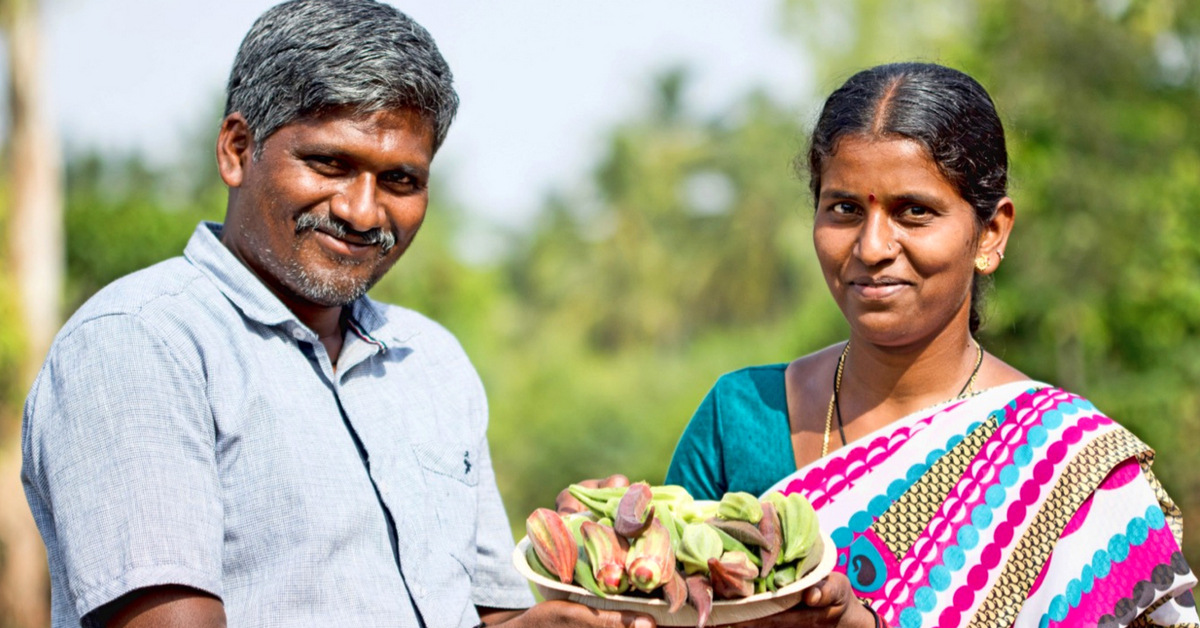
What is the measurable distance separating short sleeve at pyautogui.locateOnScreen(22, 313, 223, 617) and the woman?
1.60 metres

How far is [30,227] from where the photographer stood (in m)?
14.4

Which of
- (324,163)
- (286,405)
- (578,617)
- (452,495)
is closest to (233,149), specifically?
(324,163)

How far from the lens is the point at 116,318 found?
279cm

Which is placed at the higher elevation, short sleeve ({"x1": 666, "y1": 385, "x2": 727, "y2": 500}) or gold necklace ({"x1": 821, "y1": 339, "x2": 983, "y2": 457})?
gold necklace ({"x1": 821, "y1": 339, "x2": 983, "y2": 457})

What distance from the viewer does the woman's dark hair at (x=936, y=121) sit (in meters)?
3.14

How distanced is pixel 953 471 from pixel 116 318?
2.21 metres

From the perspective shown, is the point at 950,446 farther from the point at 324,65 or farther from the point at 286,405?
the point at 324,65

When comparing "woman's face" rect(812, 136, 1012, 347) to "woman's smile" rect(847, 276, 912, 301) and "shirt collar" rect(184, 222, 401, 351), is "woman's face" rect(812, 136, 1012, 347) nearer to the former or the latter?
"woman's smile" rect(847, 276, 912, 301)

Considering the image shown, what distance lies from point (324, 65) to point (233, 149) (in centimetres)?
38

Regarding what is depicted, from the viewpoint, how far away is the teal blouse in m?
3.51

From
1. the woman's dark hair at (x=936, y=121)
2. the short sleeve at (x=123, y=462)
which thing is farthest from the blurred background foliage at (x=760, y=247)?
the short sleeve at (x=123, y=462)

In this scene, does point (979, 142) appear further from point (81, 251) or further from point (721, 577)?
point (81, 251)

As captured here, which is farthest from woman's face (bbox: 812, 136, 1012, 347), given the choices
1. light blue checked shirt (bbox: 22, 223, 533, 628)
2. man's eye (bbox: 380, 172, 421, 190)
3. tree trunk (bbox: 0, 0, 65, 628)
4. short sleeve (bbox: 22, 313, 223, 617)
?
tree trunk (bbox: 0, 0, 65, 628)

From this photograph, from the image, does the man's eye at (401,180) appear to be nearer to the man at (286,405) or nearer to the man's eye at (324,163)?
the man at (286,405)
